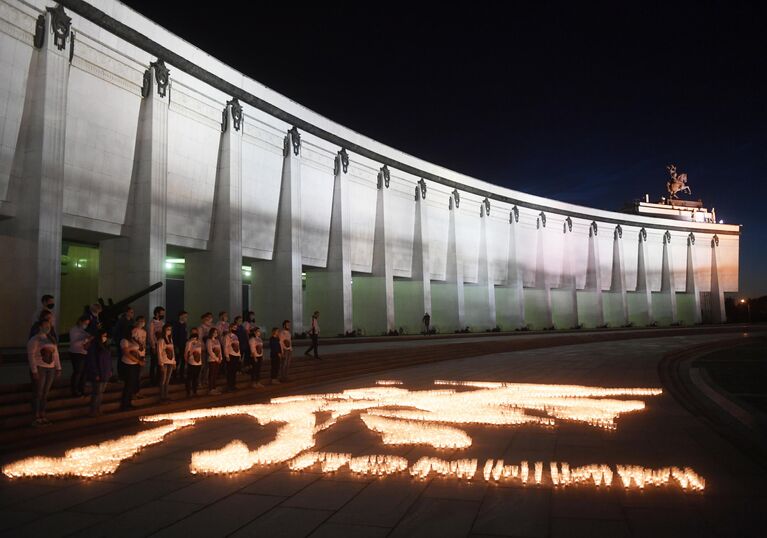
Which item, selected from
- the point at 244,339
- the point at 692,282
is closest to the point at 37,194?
the point at 244,339

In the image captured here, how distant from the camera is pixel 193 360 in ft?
44.3

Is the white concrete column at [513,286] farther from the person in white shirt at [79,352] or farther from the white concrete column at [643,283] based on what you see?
the person in white shirt at [79,352]

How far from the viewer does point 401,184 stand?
151 feet

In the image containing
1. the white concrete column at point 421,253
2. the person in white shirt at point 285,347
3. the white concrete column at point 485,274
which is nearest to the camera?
the person in white shirt at point 285,347

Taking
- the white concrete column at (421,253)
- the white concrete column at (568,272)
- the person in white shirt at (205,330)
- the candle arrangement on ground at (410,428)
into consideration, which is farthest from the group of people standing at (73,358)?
the white concrete column at (568,272)

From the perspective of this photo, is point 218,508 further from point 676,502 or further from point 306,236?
point 306,236

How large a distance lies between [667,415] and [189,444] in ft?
28.7

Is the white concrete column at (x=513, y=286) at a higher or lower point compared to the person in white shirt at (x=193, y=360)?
higher

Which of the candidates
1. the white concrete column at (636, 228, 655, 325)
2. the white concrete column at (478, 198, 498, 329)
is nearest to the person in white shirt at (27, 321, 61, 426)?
the white concrete column at (478, 198, 498, 329)

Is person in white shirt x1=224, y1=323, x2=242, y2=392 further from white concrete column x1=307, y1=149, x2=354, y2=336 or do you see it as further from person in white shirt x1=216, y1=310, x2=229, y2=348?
white concrete column x1=307, y1=149, x2=354, y2=336

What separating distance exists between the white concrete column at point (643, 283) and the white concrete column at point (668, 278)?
2664 mm

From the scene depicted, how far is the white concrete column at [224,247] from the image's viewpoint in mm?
29828

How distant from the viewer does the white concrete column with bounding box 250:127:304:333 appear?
34.4 meters

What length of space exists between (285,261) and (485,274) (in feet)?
81.4
